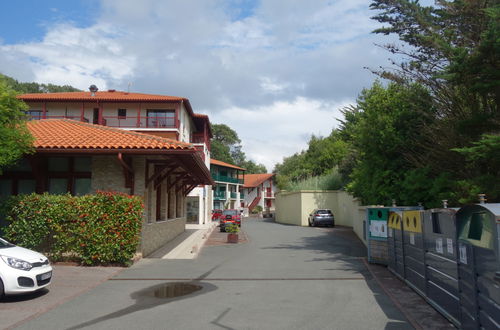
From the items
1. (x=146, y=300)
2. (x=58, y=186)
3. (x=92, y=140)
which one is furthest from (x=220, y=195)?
(x=146, y=300)

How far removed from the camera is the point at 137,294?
8.31m

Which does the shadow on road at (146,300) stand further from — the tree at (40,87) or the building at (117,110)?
the tree at (40,87)

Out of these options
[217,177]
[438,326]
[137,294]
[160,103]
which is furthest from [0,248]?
[217,177]

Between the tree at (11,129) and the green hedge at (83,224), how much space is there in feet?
5.07

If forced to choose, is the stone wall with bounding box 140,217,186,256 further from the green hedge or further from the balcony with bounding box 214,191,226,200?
the balcony with bounding box 214,191,226,200

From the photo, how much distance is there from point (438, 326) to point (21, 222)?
10.9 meters

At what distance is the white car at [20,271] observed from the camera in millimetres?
7297

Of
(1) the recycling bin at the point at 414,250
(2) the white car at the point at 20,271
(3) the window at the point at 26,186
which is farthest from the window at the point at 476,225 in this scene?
(3) the window at the point at 26,186

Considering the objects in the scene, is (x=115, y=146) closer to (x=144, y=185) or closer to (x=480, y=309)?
(x=144, y=185)

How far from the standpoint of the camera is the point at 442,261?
21.4 feet

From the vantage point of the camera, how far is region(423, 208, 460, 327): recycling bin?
6.05 m

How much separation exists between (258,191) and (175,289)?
63.6m

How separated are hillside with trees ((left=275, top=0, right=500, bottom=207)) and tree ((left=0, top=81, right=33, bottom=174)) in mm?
11094

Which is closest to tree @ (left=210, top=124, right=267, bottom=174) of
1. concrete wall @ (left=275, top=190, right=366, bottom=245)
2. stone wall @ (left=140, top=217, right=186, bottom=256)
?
concrete wall @ (left=275, top=190, right=366, bottom=245)
